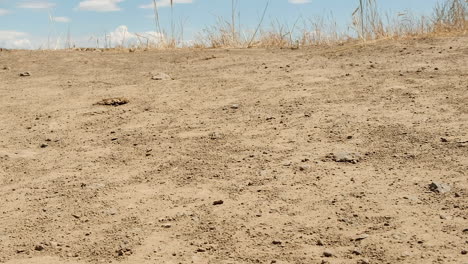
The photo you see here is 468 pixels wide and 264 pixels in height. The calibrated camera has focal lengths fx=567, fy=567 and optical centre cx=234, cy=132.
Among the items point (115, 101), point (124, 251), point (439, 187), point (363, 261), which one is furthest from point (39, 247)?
point (115, 101)

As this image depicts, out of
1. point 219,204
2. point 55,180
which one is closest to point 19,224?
point 55,180

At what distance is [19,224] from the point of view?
251 cm

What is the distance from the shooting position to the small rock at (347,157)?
2852 millimetres

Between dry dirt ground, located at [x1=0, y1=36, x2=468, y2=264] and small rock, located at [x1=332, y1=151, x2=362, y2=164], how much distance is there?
0.03 ft

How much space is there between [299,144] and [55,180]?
1.31m

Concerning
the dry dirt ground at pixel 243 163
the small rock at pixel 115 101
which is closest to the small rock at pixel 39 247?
the dry dirt ground at pixel 243 163

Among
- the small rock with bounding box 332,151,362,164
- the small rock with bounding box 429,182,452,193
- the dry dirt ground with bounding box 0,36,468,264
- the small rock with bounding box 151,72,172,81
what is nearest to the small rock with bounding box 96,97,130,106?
the dry dirt ground with bounding box 0,36,468,264

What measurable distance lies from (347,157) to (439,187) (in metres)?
0.51

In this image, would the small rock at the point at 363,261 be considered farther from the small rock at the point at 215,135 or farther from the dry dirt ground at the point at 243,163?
the small rock at the point at 215,135

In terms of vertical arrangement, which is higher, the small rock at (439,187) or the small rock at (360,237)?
the small rock at (439,187)

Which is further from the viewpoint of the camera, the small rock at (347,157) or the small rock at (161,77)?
the small rock at (161,77)

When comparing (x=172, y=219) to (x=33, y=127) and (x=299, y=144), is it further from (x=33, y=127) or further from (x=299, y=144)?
(x=33, y=127)

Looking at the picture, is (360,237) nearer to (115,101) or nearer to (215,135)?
(215,135)

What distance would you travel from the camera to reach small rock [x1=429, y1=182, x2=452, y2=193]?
2483 mm
